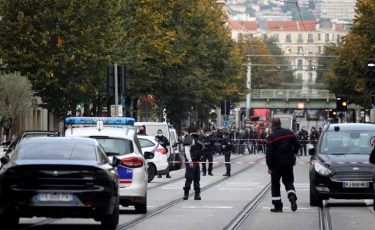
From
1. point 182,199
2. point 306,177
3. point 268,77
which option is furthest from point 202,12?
point 268,77

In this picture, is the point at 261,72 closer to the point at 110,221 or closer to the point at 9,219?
the point at 110,221

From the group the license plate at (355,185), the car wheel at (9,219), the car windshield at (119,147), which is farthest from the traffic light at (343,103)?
the car wheel at (9,219)

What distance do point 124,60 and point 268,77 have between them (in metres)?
118

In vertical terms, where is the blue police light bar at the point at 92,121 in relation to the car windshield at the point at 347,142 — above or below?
above

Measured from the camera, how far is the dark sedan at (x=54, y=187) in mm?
17656

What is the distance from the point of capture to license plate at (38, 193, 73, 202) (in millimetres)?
17688

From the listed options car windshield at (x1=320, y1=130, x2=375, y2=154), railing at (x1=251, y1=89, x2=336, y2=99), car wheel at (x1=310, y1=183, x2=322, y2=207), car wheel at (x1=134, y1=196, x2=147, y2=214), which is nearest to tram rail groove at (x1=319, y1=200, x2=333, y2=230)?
car wheel at (x1=310, y1=183, x2=322, y2=207)

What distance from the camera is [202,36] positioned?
77.8 m

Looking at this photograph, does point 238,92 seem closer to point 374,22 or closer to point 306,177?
point 374,22

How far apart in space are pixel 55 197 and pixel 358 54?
55.4 metres

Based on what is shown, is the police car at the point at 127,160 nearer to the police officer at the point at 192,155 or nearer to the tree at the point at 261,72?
the police officer at the point at 192,155

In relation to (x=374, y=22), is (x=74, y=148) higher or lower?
lower

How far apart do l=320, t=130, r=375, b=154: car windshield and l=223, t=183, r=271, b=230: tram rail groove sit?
1.90 metres

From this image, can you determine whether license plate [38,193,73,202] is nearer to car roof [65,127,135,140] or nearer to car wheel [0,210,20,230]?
car wheel [0,210,20,230]
